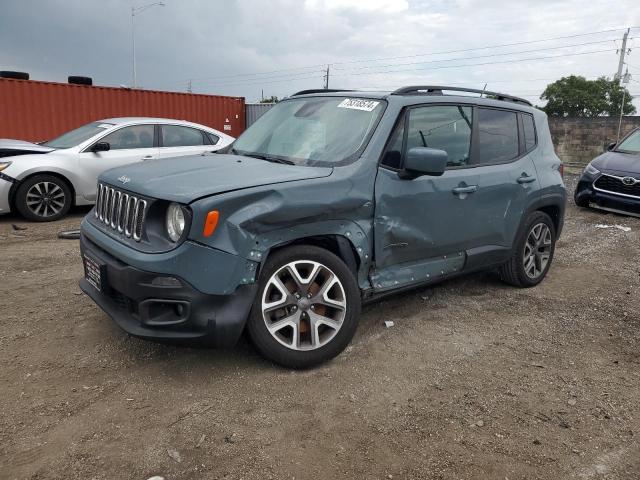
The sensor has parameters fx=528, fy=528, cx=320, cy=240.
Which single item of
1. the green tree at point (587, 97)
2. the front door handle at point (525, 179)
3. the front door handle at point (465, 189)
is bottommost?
the front door handle at point (465, 189)

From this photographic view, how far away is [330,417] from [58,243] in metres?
4.88

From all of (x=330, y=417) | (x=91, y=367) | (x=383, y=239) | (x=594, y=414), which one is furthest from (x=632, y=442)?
(x=91, y=367)

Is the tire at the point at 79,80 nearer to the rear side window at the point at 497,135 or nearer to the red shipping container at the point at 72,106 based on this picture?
the red shipping container at the point at 72,106

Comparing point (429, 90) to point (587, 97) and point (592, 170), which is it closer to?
point (592, 170)

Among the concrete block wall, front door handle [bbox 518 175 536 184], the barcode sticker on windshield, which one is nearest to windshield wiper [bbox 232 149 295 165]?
the barcode sticker on windshield

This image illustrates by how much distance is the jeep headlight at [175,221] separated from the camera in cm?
293

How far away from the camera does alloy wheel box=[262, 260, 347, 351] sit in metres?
3.15

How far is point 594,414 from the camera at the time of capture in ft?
9.82

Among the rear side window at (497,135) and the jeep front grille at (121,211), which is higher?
the rear side window at (497,135)

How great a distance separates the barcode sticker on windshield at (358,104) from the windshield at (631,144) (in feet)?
25.5

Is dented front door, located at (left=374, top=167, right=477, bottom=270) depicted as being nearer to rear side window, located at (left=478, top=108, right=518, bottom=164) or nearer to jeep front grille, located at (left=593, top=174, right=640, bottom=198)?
rear side window, located at (left=478, top=108, right=518, bottom=164)

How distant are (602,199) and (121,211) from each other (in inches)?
340

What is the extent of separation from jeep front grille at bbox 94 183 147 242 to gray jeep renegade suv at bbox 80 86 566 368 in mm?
12

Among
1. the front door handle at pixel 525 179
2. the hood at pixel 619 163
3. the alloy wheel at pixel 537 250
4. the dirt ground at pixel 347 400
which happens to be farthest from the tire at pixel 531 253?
the hood at pixel 619 163
